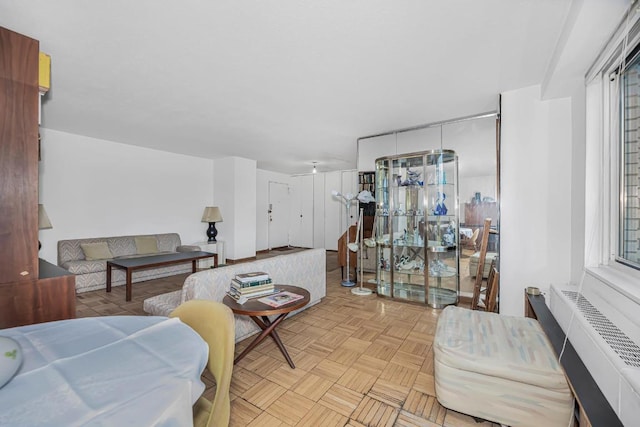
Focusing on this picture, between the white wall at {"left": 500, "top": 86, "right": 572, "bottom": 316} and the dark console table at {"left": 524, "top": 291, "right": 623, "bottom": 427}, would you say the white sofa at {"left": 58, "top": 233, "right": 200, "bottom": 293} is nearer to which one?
the white wall at {"left": 500, "top": 86, "right": 572, "bottom": 316}

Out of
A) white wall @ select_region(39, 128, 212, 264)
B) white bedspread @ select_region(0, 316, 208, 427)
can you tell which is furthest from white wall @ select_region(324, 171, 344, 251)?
white bedspread @ select_region(0, 316, 208, 427)

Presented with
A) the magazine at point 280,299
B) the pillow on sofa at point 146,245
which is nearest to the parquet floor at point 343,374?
the magazine at point 280,299

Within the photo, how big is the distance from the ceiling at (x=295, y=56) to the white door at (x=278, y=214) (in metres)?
4.14

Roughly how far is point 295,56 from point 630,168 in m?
2.23

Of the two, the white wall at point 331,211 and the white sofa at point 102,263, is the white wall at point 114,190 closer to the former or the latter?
the white sofa at point 102,263

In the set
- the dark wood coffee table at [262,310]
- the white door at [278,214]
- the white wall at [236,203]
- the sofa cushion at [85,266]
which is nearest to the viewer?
the dark wood coffee table at [262,310]

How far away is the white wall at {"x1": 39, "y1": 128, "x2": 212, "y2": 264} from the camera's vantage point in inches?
161

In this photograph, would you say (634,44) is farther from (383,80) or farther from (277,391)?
(277,391)

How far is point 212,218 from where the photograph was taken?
5.77m

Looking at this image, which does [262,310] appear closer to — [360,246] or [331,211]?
[360,246]

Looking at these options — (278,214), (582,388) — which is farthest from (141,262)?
(582,388)

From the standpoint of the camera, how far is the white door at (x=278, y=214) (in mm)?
7730

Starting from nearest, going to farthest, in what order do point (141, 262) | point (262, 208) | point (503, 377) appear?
point (503, 377), point (141, 262), point (262, 208)

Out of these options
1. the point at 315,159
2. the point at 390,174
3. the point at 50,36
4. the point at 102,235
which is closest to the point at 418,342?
the point at 390,174
